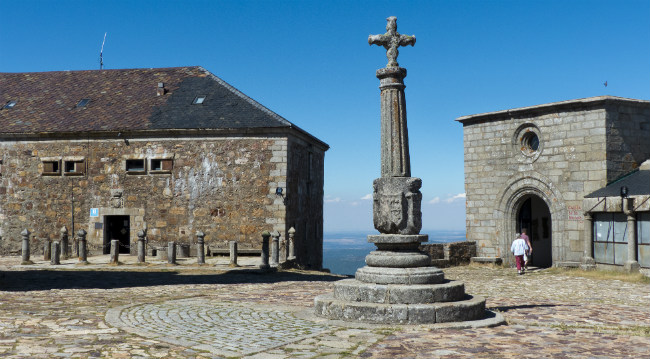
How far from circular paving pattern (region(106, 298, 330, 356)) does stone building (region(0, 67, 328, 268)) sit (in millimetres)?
11444

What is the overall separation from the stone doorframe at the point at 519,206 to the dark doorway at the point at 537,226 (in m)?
0.62

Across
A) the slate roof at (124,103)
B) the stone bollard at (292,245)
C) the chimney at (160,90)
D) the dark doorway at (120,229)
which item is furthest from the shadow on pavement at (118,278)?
the chimney at (160,90)

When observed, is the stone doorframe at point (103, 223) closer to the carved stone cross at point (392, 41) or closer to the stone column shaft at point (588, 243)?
the stone column shaft at point (588, 243)

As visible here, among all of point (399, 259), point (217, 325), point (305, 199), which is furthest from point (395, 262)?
point (305, 199)

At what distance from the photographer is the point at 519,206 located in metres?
20.3

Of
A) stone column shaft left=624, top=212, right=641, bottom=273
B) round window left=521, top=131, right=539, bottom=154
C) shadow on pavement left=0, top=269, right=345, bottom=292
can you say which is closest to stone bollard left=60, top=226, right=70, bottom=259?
shadow on pavement left=0, top=269, right=345, bottom=292

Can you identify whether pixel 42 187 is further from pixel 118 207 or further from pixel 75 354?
pixel 75 354

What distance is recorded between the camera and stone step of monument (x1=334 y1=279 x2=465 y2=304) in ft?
26.1

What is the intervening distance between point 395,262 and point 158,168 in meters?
15.3

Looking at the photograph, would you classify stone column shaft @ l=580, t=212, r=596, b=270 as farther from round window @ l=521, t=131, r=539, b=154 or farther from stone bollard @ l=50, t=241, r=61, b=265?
stone bollard @ l=50, t=241, r=61, b=265

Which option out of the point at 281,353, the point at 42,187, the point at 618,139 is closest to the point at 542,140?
the point at 618,139

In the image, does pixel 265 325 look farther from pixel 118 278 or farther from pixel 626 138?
pixel 626 138

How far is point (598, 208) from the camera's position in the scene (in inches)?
692

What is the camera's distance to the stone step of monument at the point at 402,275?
8.20 metres
